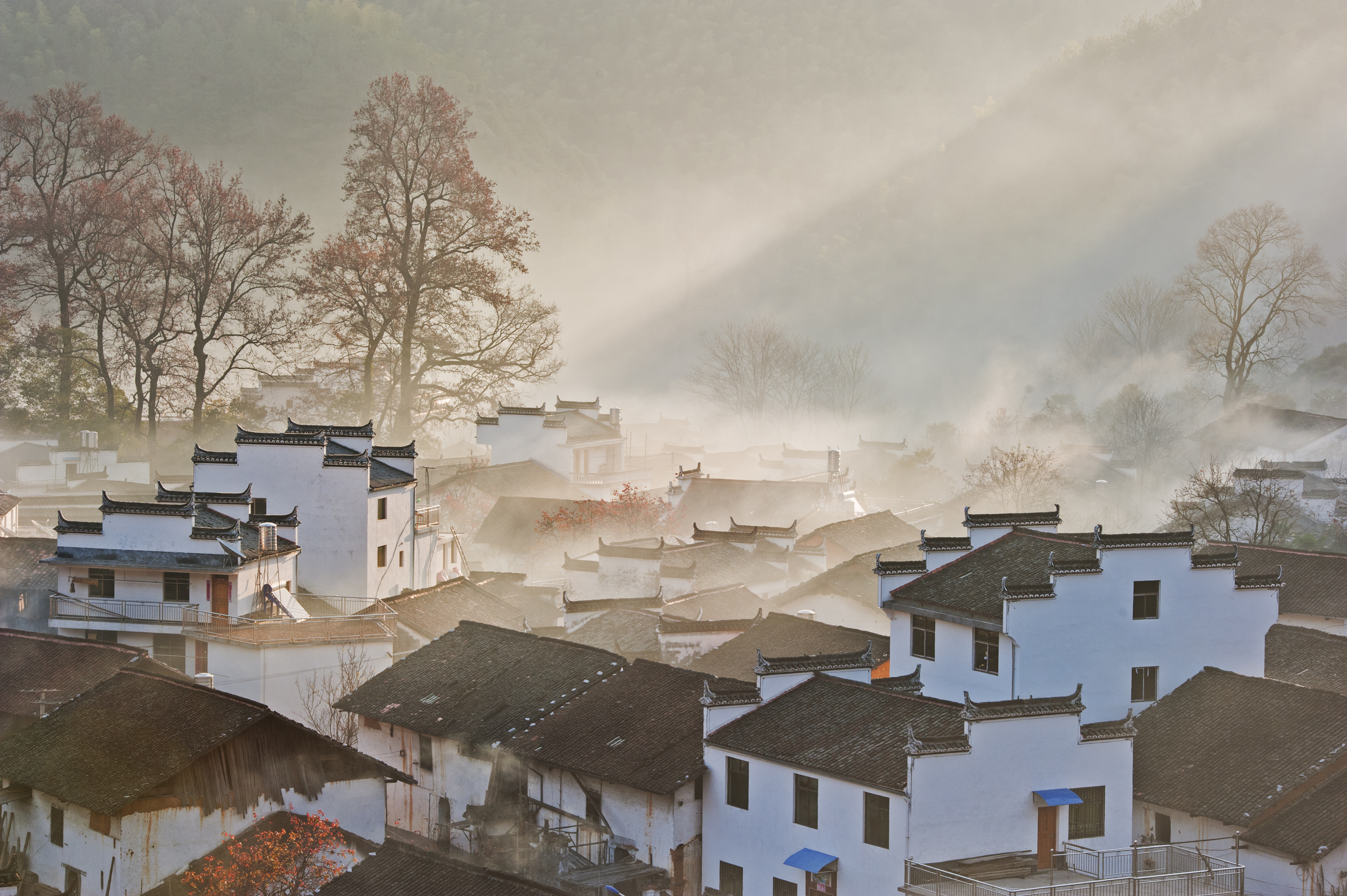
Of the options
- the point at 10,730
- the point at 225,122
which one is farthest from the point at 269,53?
the point at 10,730

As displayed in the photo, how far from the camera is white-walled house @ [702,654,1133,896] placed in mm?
21328

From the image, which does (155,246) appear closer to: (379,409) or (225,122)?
(379,409)

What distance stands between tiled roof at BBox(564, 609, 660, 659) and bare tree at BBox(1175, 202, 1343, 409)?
5499 cm

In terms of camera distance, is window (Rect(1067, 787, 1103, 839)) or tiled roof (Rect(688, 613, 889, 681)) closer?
window (Rect(1067, 787, 1103, 839))

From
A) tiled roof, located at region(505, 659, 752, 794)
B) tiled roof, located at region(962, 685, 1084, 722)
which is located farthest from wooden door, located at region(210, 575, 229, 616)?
tiled roof, located at region(962, 685, 1084, 722)

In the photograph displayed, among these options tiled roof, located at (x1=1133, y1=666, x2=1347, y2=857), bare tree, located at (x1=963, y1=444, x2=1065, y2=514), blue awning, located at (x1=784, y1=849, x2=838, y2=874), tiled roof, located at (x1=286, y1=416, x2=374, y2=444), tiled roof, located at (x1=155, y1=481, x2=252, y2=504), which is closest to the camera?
blue awning, located at (x1=784, y1=849, x2=838, y2=874)


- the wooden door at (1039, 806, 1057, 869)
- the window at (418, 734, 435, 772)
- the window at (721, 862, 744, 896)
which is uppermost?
the wooden door at (1039, 806, 1057, 869)

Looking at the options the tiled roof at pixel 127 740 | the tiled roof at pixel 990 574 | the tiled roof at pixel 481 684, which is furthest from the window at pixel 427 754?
the tiled roof at pixel 990 574

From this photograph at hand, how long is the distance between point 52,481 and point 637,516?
A: 2652 cm

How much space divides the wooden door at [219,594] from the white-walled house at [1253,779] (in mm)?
22818

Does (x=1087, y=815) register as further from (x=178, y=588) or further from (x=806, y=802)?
(x=178, y=588)

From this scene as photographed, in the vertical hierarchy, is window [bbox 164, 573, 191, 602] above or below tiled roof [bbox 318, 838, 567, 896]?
above

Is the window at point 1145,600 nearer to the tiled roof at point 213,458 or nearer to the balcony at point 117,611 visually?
the balcony at point 117,611

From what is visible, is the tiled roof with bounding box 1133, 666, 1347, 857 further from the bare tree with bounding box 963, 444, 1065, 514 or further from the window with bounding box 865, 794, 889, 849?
the bare tree with bounding box 963, 444, 1065, 514
